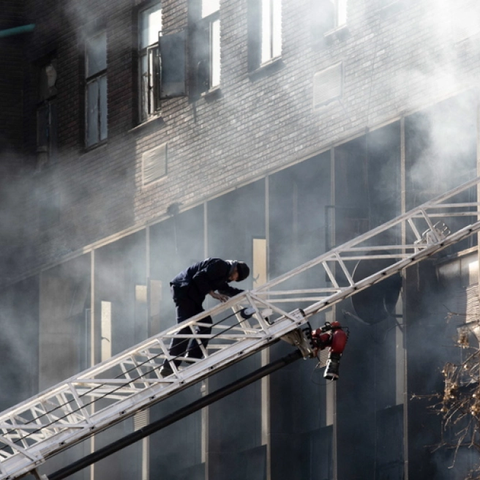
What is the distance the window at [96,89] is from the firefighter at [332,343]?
31.6 feet

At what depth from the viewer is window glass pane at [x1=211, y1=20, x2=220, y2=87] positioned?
64.1 ft

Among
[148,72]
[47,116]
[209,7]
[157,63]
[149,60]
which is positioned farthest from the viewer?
[47,116]

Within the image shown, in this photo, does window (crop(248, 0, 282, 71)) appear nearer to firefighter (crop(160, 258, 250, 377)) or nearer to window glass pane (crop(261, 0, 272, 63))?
window glass pane (crop(261, 0, 272, 63))

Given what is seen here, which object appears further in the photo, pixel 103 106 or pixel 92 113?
pixel 92 113

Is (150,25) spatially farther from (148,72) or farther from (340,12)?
(340,12)

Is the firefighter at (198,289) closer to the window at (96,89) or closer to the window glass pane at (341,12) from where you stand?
the window glass pane at (341,12)

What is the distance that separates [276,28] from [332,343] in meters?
6.68

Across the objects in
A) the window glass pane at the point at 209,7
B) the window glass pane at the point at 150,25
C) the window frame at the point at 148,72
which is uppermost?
the window glass pane at the point at 150,25

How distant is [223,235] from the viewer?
19250 millimetres

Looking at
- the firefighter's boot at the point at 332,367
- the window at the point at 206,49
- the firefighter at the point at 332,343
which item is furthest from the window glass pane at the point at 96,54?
the firefighter's boot at the point at 332,367

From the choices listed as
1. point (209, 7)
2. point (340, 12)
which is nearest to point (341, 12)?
point (340, 12)

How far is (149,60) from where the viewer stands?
68.0ft

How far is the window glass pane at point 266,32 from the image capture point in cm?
1856

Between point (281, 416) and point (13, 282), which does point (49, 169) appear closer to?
point (13, 282)
